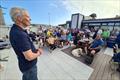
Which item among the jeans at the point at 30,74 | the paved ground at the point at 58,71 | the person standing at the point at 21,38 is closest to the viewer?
the person standing at the point at 21,38

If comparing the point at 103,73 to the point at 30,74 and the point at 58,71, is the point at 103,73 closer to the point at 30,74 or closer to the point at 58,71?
the point at 58,71

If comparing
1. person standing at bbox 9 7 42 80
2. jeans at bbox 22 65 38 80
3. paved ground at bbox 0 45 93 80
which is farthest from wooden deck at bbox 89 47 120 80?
person standing at bbox 9 7 42 80

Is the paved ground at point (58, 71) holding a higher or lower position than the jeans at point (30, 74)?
lower

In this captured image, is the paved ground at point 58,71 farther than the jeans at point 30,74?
Yes

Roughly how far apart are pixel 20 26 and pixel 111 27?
35.4ft

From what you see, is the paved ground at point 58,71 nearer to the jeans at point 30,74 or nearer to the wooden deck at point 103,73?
the wooden deck at point 103,73

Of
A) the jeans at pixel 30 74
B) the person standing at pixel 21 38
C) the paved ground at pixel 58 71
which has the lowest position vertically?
the paved ground at pixel 58 71

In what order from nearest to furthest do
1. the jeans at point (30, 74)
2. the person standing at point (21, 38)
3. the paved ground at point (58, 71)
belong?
the person standing at point (21, 38), the jeans at point (30, 74), the paved ground at point (58, 71)

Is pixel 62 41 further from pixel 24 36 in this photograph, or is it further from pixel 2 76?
pixel 24 36

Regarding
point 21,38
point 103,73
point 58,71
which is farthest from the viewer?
point 58,71

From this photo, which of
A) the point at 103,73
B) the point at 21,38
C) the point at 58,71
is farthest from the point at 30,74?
the point at 103,73

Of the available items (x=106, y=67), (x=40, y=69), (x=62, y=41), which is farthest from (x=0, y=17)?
(x=106, y=67)

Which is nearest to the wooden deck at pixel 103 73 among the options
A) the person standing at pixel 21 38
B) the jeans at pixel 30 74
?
the jeans at pixel 30 74

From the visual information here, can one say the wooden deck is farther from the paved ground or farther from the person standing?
the person standing
